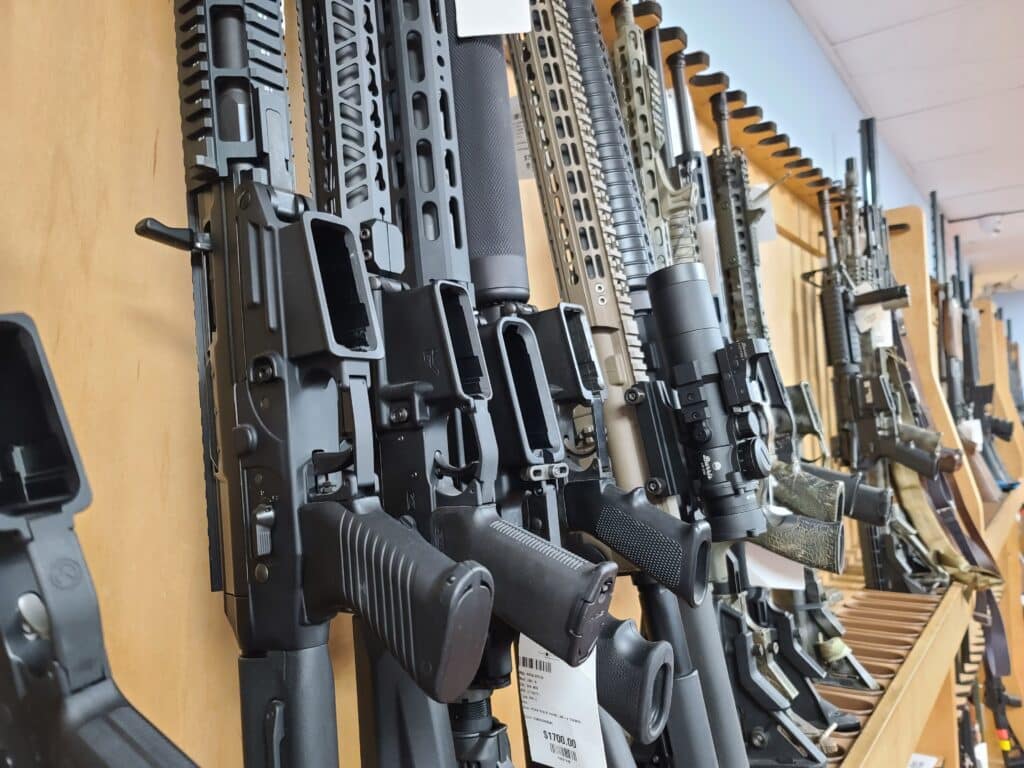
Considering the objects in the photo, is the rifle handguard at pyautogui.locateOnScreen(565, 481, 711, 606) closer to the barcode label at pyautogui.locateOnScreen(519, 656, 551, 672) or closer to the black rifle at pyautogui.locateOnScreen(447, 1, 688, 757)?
the black rifle at pyautogui.locateOnScreen(447, 1, 688, 757)

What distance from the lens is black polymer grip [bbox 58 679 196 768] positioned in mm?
281

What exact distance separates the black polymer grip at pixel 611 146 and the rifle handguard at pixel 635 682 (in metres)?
0.42

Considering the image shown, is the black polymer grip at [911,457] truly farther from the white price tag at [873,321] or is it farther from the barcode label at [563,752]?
the barcode label at [563,752]

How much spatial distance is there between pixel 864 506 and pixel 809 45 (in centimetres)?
137

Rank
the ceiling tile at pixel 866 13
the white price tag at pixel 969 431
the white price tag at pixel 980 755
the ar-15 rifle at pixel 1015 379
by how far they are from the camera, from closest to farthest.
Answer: the white price tag at pixel 980 755 → the ceiling tile at pixel 866 13 → the white price tag at pixel 969 431 → the ar-15 rifle at pixel 1015 379

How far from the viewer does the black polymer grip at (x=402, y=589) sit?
357mm

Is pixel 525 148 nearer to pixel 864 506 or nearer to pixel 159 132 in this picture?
pixel 159 132

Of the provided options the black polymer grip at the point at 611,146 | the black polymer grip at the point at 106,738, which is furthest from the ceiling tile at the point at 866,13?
the black polymer grip at the point at 106,738

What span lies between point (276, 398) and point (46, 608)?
17 cm

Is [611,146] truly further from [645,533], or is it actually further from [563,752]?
[563,752]

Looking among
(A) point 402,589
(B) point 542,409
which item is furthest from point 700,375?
(A) point 402,589

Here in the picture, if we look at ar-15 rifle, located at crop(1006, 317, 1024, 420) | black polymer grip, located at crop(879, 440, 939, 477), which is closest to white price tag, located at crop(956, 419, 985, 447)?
Result: black polymer grip, located at crop(879, 440, 939, 477)

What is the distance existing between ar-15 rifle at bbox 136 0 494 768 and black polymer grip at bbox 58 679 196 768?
0.39 feet

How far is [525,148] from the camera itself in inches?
33.6
